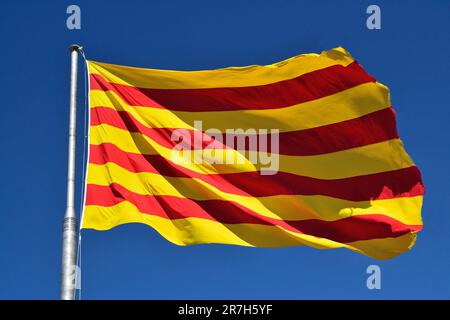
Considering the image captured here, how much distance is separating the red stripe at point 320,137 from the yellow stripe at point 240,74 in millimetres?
804

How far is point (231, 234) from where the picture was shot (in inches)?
566

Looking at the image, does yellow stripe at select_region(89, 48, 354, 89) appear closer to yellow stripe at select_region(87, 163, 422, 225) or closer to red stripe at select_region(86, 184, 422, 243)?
yellow stripe at select_region(87, 163, 422, 225)

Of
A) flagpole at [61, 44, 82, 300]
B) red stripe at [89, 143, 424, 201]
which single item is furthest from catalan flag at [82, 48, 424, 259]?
flagpole at [61, 44, 82, 300]

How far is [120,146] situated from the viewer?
46.6 feet

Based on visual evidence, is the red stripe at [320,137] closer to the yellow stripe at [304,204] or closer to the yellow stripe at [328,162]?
the yellow stripe at [328,162]

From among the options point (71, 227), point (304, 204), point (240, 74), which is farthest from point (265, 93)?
point (71, 227)

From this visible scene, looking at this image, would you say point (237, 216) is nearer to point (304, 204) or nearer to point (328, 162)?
point (304, 204)

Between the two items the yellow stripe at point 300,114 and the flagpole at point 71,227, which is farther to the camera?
the yellow stripe at point 300,114

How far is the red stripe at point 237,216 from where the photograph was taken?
13.7 metres

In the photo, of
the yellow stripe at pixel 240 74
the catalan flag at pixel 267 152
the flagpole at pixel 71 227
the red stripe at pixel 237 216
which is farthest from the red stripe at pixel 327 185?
the flagpole at pixel 71 227

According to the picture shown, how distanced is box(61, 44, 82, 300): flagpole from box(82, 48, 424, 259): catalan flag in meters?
1.32

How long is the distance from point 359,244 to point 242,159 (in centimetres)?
238

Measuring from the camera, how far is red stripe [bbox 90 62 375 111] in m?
15.0
